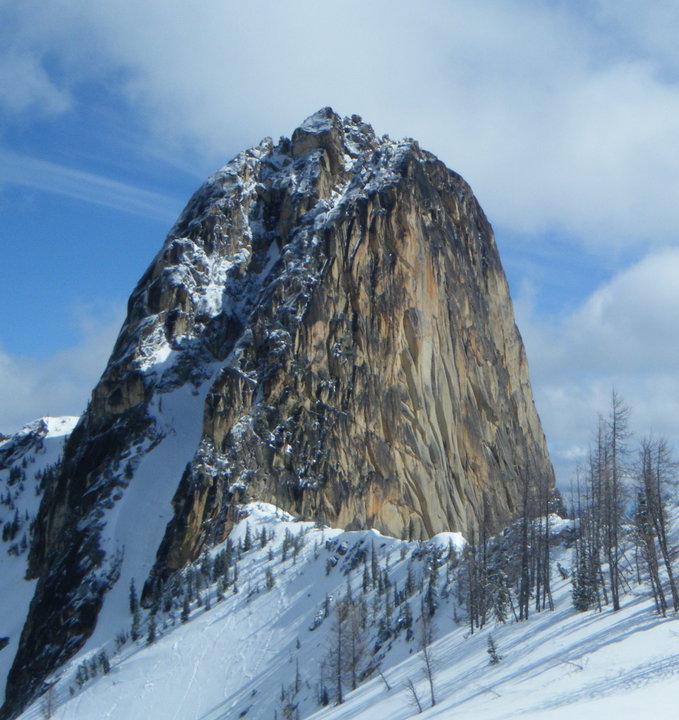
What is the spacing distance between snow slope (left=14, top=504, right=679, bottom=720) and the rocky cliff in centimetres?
586

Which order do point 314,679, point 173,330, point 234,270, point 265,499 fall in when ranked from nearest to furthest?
point 314,679
point 265,499
point 173,330
point 234,270

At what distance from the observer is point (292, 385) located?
2618 inches

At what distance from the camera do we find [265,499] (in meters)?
61.5

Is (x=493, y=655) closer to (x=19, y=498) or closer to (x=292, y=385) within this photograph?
(x=292, y=385)

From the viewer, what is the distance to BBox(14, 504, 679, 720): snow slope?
21.8 meters

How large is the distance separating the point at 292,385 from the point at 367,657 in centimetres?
3053

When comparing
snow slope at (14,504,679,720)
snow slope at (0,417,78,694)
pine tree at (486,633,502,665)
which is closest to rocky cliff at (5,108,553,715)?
snow slope at (0,417,78,694)

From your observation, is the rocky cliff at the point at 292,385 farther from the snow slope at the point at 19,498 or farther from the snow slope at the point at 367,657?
the snow slope at the point at 367,657

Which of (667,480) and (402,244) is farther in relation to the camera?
(402,244)

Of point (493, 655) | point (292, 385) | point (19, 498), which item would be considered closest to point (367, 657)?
point (493, 655)

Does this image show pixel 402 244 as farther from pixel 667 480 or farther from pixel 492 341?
pixel 667 480

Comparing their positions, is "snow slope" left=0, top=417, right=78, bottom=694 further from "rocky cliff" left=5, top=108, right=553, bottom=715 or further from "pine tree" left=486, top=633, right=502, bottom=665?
"pine tree" left=486, top=633, right=502, bottom=665

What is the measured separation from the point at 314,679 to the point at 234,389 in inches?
1137

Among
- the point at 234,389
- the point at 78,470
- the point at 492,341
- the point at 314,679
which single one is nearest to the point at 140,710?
the point at 314,679
